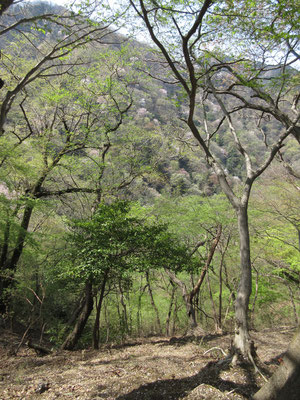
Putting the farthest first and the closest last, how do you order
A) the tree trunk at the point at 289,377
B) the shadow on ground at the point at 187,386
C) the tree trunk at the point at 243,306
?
1. the tree trunk at the point at 243,306
2. the shadow on ground at the point at 187,386
3. the tree trunk at the point at 289,377

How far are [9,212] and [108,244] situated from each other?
14.1ft

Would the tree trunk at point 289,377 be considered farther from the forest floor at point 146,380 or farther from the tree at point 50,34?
the tree at point 50,34

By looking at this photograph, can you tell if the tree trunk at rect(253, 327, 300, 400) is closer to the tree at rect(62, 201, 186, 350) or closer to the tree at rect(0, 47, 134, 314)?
the tree at rect(62, 201, 186, 350)

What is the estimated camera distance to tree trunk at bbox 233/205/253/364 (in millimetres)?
3633

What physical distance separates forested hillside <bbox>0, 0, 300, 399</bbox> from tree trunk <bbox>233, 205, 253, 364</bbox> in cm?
2

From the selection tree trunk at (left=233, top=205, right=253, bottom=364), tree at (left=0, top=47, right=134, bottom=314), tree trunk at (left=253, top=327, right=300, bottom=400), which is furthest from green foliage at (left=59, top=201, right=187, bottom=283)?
tree trunk at (left=253, top=327, right=300, bottom=400)

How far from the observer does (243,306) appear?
385cm

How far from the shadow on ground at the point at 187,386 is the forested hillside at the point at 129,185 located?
0.33 feet

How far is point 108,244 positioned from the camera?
19.0 feet

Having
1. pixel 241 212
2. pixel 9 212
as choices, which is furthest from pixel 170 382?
pixel 9 212

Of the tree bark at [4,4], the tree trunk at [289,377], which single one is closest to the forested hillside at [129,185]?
the tree bark at [4,4]

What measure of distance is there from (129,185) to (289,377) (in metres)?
9.35

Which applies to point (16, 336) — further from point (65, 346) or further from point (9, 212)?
point (9, 212)

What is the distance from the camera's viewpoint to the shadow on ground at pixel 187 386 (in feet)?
9.87
